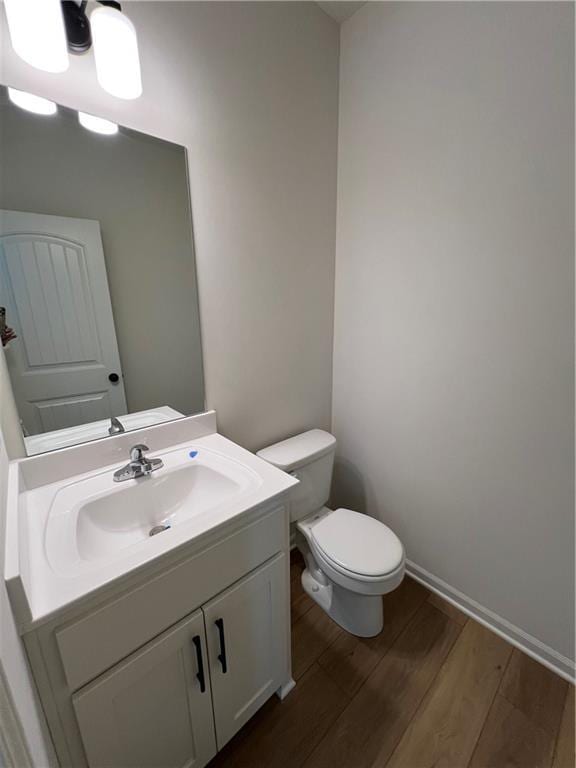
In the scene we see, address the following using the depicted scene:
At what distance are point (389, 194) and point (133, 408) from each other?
1.38m

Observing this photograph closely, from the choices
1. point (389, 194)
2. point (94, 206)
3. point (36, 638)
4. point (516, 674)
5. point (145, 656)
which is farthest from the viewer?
point (389, 194)

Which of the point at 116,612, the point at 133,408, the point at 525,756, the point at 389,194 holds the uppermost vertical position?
the point at 389,194

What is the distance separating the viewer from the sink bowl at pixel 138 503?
81 centimetres

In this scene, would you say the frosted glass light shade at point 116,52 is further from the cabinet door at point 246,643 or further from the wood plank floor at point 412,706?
the wood plank floor at point 412,706

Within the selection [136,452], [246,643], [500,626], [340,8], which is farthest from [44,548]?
[340,8]

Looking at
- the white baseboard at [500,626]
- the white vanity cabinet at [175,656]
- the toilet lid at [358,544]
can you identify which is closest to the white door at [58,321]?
the white vanity cabinet at [175,656]

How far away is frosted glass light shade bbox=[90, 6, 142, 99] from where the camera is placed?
2.79ft

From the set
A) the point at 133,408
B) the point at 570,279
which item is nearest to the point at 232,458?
the point at 133,408

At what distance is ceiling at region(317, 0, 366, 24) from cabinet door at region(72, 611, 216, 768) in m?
2.28

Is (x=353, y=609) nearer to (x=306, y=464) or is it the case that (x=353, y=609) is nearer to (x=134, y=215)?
(x=306, y=464)

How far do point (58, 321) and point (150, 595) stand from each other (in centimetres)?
81

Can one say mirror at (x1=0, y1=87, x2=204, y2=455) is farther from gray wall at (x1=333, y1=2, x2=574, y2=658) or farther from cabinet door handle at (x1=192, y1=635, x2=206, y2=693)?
gray wall at (x1=333, y1=2, x2=574, y2=658)

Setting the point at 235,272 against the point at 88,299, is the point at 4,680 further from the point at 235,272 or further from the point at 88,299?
the point at 235,272

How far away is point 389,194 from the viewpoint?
144 cm
